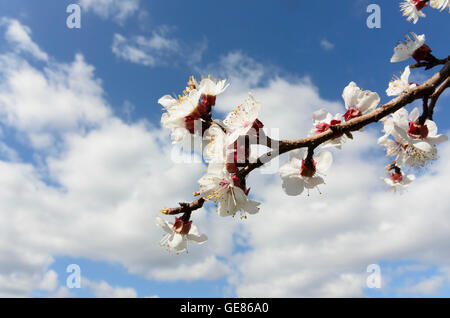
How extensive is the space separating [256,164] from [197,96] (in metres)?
0.63

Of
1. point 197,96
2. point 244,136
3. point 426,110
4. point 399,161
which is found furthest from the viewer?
point 399,161

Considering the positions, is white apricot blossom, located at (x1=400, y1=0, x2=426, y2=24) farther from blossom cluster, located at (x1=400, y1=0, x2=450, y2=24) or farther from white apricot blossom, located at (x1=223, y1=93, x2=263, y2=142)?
white apricot blossom, located at (x1=223, y1=93, x2=263, y2=142)

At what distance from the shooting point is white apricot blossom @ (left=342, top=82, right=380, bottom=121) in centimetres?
246

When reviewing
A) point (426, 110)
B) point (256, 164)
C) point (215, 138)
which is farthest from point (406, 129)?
point (215, 138)

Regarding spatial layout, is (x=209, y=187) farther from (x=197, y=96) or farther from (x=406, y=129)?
(x=406, y=129)

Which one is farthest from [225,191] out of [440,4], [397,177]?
[397,177]

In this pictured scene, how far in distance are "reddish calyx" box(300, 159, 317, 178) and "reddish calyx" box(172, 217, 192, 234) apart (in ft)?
3.14

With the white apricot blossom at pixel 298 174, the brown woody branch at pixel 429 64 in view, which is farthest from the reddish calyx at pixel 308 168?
the brown woody branch at pixel 429 64

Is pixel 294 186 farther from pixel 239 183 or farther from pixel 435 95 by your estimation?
pixel 435 95

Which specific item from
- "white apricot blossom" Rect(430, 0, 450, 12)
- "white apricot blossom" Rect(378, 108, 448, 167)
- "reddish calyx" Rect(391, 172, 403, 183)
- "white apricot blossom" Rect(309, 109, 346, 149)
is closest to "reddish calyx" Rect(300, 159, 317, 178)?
"white apricot blossom" Rect(309, 109, 346, 149)

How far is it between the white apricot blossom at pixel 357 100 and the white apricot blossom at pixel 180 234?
58.2 inches

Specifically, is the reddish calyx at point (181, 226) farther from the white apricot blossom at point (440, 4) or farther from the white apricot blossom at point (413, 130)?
the white apricot blossom at point (440, 4)

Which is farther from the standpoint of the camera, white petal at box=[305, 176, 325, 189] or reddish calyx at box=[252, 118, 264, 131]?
white petal at box=[305, 176, 325, 189]
